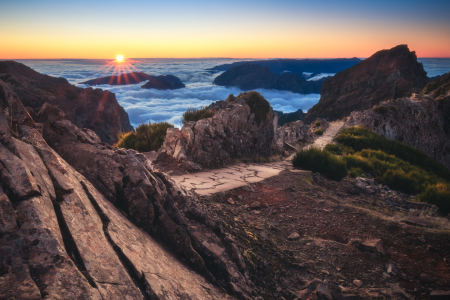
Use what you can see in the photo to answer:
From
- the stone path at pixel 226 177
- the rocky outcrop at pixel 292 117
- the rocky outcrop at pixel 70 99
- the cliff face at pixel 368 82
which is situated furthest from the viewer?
the rocky outcrop at pixel 292 117

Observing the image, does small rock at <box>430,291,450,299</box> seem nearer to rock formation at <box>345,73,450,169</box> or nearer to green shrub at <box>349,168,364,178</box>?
green shrub at <box>349,168,364,178</box>

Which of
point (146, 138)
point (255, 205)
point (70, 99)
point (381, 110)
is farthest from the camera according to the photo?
point (70, 99)

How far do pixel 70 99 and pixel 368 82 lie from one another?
53.1 m

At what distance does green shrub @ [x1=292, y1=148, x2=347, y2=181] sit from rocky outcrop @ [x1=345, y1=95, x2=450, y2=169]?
489 inches

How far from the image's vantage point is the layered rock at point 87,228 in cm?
146

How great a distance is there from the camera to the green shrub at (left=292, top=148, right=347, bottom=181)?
7.60 m

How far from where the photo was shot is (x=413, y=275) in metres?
3.10

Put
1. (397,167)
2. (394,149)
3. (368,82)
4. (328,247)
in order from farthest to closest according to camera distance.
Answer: (368,82)
(394,149)
(397,167)
(328,247)

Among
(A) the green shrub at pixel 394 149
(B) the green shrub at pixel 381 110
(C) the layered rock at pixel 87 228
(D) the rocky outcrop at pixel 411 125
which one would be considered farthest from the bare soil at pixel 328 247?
(B) the green shrub at pixel 381 110

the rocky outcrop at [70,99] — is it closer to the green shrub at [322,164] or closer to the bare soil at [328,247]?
the green shrub at [322,164]

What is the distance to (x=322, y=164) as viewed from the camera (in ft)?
25.5

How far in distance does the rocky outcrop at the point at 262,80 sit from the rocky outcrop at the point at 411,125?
100 m

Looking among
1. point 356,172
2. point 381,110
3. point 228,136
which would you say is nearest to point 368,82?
point 381,110

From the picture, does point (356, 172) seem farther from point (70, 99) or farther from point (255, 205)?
point (70, 99)
